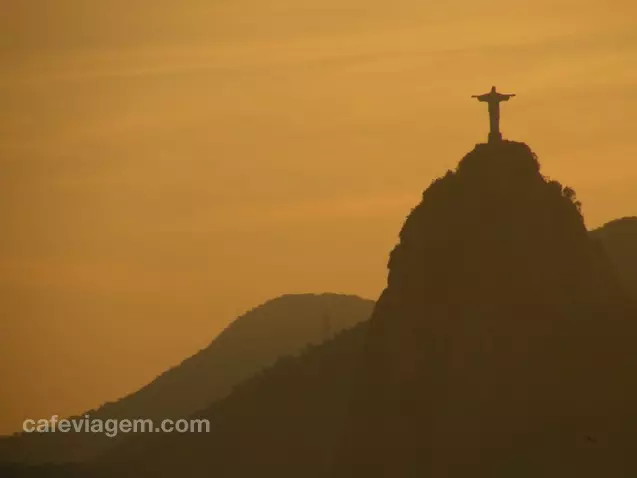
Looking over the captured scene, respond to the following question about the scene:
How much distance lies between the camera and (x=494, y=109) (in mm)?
116562

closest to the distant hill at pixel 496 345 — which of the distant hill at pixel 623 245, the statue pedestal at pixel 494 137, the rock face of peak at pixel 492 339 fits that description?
the rock face of peak at pixel 492 339

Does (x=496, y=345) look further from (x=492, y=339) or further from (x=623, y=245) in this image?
(x=623, y=245)

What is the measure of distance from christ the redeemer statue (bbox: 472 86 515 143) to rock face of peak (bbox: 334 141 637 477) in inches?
29.3

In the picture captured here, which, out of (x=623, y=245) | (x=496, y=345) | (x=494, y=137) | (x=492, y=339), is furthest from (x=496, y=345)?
(x=623, y=245)

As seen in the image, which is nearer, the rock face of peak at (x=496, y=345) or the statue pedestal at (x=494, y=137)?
the rock face of peak at (x=496, y=345)

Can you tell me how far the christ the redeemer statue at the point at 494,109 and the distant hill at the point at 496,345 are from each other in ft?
2.49

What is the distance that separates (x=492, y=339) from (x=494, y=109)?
49.2ft

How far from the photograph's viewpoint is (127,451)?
187m

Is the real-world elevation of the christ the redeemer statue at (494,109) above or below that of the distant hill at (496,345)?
above

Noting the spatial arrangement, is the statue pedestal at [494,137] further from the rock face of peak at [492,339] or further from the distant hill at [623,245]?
the distant hill at [623,245]

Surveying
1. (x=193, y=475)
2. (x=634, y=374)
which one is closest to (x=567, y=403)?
(x=634, y=374)

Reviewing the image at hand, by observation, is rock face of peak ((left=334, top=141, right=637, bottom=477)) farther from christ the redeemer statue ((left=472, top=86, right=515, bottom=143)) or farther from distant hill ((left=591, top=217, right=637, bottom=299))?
distant hill ((left=591, top=217, right=637, bottom=299))

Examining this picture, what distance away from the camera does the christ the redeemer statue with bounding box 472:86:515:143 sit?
113m

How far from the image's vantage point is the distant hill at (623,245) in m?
157
